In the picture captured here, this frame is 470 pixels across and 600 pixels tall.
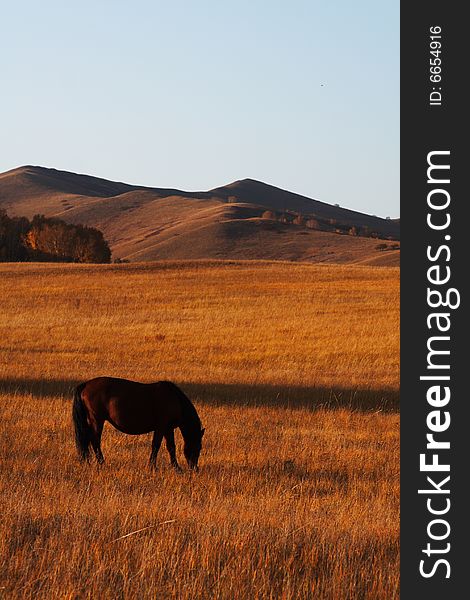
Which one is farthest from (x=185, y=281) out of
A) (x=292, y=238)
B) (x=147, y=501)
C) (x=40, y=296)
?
(x=292, y=238)

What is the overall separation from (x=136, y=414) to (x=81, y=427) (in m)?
0.81

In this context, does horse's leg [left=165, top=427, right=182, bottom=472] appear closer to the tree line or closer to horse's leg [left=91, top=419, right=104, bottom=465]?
horse's leg [left=91, top=419, right=104, bottom=465]

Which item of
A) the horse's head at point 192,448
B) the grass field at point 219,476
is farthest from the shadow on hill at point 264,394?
the horse's head at point 192,448

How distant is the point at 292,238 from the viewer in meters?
173

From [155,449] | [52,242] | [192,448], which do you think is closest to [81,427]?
[155,449]

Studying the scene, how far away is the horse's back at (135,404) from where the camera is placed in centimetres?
1207

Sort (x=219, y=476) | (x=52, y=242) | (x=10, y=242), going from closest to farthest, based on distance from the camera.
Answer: (x=219, y=476)
(x=10, y=242)
(x=52, y=242)

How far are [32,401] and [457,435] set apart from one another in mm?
13126

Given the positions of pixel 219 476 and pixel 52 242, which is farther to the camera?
pixel 52 242

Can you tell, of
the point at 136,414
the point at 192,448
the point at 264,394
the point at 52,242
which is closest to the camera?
the point at 136,414

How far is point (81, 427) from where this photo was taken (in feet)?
40.4

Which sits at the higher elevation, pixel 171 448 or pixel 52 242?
pixel 52 242

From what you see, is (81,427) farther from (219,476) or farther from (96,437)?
(219,476)

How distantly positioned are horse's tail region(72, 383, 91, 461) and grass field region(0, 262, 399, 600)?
340 mm
